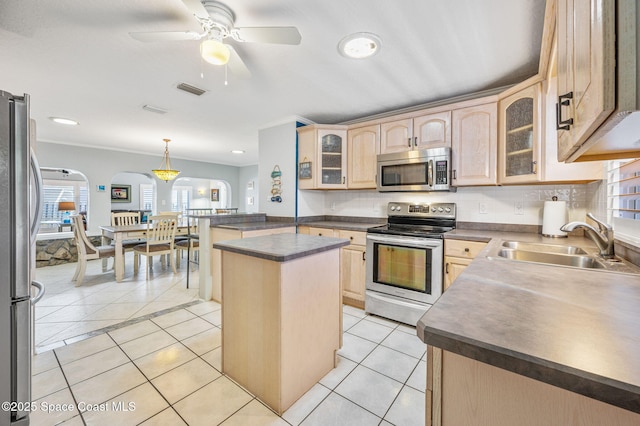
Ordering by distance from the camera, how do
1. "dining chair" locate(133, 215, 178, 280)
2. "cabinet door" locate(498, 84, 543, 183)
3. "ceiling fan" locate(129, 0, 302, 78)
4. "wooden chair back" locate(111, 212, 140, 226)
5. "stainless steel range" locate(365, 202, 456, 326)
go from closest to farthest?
1. "ceiling fan" locate(129, 0, 302, 78)
2. "cabinet door" locate(498, 84, 543, 183)
3. "stainless steel range" locate(365, 202, 456, 326)
4. "dining chair" locate(133, 215, 178, 280)
5. "wooden chair back" locate(111, 212, 140, 226)

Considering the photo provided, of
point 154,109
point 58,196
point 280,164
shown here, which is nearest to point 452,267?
point 280,164

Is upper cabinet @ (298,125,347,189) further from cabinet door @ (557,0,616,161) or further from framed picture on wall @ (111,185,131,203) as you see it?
framed picture on wall @ (111,185,131,203)

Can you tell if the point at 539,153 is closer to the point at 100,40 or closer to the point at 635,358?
the point at 635,358

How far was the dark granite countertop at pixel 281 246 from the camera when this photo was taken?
146 centimetres

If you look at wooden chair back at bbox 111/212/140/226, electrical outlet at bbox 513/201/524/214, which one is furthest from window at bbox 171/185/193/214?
electrical outlet at bbox 513/201/524/214

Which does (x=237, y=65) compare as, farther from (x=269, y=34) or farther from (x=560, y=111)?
(x=560, y=111)

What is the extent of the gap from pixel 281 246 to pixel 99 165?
5.81m

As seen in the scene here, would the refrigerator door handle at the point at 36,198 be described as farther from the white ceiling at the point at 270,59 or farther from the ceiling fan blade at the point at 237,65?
the ceiling fan blade at the point at 237,65

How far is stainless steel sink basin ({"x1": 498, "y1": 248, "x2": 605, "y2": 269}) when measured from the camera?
141 cm

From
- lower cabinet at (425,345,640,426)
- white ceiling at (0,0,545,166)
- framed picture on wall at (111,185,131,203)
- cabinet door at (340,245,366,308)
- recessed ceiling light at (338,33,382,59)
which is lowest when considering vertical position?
cabinet door at (340,245,366,308)

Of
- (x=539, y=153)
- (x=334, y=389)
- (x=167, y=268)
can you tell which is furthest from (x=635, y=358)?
(x=167, y=268)

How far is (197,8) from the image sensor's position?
1409mm

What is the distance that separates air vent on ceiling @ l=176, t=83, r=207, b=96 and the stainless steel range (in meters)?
2.33

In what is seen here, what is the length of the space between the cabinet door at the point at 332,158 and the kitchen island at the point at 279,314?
1.63 meters
